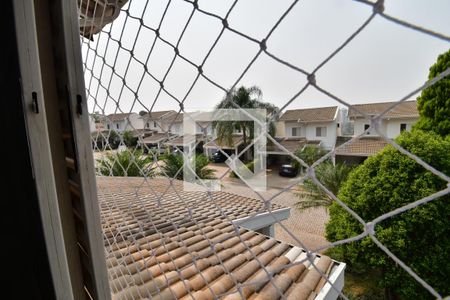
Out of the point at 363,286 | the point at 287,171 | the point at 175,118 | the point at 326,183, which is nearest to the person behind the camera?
the point at 175,118

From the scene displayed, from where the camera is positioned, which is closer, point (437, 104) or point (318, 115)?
point (437, 104)

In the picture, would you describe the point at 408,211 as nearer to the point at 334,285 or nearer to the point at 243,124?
the point at 334,285

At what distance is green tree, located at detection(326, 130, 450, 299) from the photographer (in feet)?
7.35

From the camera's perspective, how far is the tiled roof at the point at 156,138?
0.73m

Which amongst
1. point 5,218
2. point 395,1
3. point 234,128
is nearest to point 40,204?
point 5,218

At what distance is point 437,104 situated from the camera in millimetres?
2475

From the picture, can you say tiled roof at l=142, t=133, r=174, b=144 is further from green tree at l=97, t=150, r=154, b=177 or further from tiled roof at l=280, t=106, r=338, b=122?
tiled roof at l=280, t=106, r=338, b=122

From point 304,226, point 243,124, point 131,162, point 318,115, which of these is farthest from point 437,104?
point 304,226

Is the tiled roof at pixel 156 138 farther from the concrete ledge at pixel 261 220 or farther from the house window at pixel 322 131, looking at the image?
the house window at pixel 322 131

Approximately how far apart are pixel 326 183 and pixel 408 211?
1.70 metres

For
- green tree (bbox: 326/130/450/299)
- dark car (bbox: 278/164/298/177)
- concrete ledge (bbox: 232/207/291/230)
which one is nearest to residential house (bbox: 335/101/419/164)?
green tree (bbox: 326/130/450/299)

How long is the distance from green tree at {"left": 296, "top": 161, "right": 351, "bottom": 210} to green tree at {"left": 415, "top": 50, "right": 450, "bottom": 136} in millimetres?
1417

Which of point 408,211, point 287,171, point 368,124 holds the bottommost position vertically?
point 287,171

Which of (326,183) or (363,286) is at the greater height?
(326,183)
